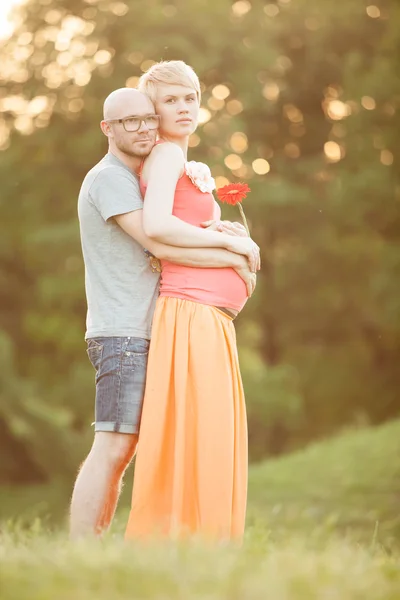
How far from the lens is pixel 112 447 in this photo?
363 centimetres

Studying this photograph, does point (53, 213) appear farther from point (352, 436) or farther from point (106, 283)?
point (106, 283)

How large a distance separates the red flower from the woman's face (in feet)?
0.91

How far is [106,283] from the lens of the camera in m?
3.74

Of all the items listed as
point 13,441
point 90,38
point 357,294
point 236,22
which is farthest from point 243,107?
point 13,441

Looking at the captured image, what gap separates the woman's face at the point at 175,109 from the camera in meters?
3.82

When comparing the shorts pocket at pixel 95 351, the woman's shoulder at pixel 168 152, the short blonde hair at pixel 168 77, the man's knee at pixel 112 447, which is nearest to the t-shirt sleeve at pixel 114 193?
the woman's shoulder at pixel 168 152

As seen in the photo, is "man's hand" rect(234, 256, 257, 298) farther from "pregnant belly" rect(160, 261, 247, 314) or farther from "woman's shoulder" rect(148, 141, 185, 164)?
"woman's shoulder" rect(148, 141, 185, 164)

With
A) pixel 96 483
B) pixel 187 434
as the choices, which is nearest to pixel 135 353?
pixel 187 434

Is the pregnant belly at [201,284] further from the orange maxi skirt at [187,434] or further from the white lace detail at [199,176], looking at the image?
the white lace detail at [199,176]

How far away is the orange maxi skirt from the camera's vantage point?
3641 millimetres

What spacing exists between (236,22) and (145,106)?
46.5 ft

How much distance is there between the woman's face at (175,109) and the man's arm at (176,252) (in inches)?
14.6

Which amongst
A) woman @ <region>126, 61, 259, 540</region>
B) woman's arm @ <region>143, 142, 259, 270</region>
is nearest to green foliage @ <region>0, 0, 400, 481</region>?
woman @ <region>126, 61, 259, 540</region>

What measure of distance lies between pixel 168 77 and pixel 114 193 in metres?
0.51
